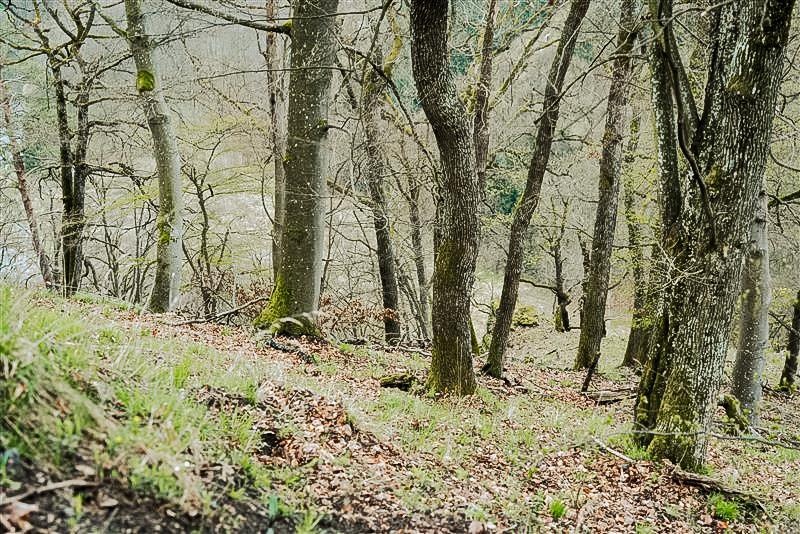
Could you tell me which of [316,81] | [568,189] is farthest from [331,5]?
[568,189]

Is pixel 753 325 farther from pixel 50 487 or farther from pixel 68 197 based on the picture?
pixel 68 197

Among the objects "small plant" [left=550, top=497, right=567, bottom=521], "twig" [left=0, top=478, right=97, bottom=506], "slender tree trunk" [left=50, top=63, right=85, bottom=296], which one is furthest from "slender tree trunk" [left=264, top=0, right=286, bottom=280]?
"twig" [left=0, top=478, right=97, bottom=506]

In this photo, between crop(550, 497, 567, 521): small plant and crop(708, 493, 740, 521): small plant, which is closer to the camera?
crop(550, 497, 567, 521): small plant

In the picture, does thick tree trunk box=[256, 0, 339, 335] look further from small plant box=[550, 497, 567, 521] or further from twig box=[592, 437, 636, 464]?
small plant box=[550, 497, 567, 521]

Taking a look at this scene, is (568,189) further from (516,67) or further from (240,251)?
(240,251)

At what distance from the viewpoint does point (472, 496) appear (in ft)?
12.7

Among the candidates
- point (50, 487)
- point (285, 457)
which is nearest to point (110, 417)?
point (50, 487)

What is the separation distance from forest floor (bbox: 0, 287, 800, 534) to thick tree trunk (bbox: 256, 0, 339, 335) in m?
1.49

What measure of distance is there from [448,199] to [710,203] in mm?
2664

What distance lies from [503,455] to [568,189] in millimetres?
15929

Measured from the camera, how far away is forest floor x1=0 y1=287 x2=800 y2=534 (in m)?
2.34

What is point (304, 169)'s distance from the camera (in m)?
7.90

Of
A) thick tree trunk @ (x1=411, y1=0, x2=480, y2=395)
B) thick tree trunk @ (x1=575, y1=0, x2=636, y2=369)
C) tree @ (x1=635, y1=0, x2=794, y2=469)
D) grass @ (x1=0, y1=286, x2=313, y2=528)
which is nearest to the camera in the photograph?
grass @ (x1=0, y1=286, x2=313, y2=528)

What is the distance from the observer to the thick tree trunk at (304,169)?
7.63 m
